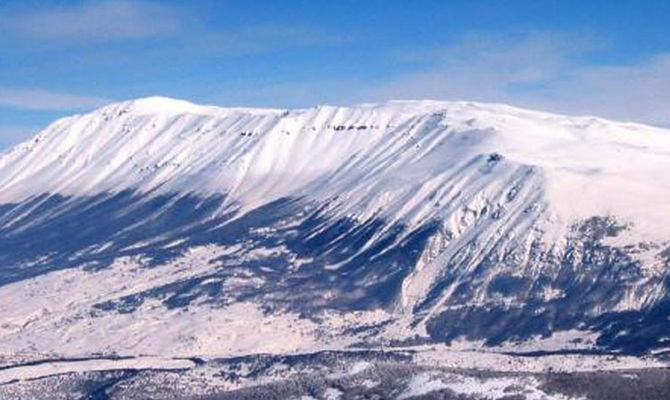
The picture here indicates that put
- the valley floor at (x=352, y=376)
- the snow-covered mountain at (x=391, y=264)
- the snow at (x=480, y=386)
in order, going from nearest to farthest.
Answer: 1. the snow at (x=480, y=386)
2. the valley floor at (x=352, y=376)
3. the snow-covered mountain at (x=391, y=264)

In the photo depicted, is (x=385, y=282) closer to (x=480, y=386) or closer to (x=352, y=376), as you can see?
(x=352, y=376)

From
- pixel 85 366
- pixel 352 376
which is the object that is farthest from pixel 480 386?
pixel 85 366

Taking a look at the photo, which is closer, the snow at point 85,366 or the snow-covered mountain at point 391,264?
the snow at point 85,366

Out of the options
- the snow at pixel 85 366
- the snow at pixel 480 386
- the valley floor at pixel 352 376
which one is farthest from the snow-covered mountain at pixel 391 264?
the snow at pixel 480 386

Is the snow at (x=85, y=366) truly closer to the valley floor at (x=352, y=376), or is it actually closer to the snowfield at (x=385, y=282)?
the valley floor at (x=352, y=376)

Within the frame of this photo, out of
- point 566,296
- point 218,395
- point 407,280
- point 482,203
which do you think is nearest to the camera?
point 218,395

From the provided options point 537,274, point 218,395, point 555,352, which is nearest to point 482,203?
point 537,274

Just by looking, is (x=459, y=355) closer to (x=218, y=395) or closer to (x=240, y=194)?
(x=218, y=395)

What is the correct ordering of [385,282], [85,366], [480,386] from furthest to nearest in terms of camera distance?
1. [385,282]
2. [85,366]
3. [480,386]
